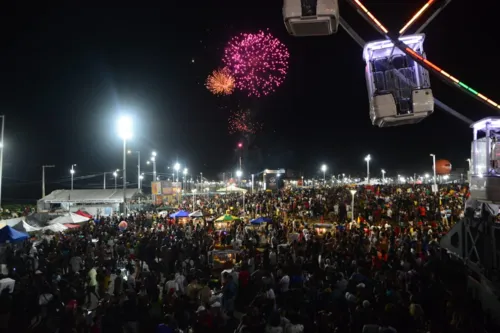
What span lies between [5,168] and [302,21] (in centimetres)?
9633

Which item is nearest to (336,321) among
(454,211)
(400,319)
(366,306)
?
(366,306)

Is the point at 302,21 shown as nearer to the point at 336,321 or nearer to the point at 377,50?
the point at 377,50

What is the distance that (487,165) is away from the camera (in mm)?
8648

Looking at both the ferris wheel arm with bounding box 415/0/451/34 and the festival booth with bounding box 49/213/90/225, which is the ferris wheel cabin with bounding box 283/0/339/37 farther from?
the festival booth with bounding box 49/213/90/225

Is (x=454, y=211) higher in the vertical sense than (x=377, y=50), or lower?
lower

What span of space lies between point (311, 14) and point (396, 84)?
6.39 ft

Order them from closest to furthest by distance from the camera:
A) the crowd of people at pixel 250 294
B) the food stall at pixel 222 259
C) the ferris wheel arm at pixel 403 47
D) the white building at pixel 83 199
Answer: the ferris wheel arm at pixel 403 47 → the crowd of people at pixel 250 294 → the food stall at pixel 222 259 → the white building at pixel 83 199

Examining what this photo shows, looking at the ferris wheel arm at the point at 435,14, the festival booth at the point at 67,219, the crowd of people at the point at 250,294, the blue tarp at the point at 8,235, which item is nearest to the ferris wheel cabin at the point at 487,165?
the crowd of people at the point at 250,294

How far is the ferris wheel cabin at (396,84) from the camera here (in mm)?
5125

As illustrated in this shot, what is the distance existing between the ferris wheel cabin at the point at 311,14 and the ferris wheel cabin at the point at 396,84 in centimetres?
140

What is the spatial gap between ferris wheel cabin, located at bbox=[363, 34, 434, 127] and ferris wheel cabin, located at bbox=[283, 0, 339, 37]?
4.59 feet

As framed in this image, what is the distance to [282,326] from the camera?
19.9ft

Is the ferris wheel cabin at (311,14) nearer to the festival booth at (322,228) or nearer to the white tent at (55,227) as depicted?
the festival booth at (322,228)

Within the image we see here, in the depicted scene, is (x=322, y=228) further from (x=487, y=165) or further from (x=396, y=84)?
(x=396, y=84)
